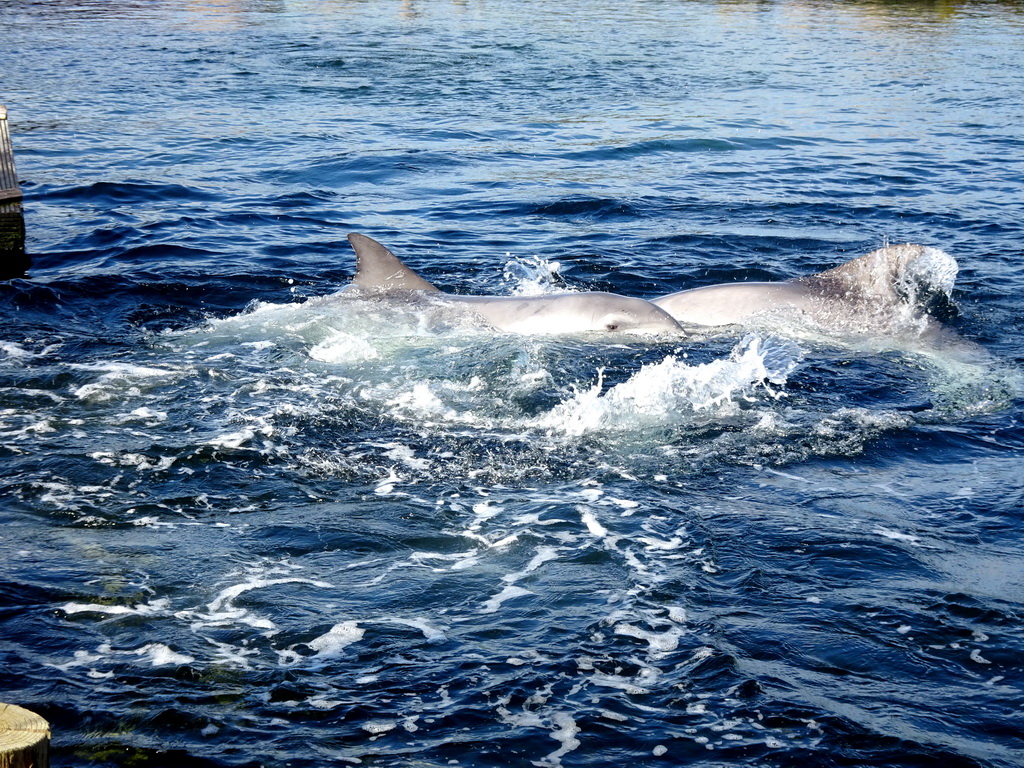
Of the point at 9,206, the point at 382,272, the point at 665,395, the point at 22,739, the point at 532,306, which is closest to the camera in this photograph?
the point at 22,739

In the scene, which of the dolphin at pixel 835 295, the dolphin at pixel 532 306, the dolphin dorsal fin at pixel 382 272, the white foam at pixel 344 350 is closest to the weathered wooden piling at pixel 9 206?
the dolphin dorsal fin at pixel 382 272

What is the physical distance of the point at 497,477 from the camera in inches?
306

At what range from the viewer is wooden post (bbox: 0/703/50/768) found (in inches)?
141

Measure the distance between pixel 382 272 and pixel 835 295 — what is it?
465cm

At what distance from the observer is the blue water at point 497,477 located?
17.5 ft

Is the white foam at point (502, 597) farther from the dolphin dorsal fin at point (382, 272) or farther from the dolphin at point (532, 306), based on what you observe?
the dolphin dorsal fin at point (382, 272)

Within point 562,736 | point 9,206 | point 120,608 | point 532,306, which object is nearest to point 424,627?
point 562,736

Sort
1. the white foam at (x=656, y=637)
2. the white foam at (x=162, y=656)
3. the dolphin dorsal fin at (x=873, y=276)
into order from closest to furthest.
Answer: the white foam at (x=162, y=656), the white foam at (x=656, y=637), the dolphin dorsal fin at (x=873, y=276)

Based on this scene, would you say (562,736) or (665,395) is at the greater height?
(665,395)

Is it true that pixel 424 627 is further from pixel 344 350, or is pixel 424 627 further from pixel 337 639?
pixel 344 350

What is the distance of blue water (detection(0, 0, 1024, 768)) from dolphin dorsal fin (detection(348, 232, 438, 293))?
0.34 meters

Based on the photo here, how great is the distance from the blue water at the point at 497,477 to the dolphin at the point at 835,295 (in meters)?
0.31

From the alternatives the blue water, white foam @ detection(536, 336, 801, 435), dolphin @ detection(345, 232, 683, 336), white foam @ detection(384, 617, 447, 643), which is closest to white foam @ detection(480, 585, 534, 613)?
the blue water

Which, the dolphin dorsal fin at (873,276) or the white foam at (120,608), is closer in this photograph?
the white foam at (120,608)
